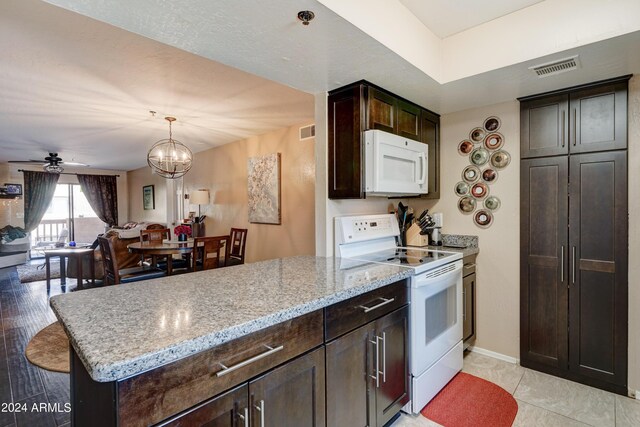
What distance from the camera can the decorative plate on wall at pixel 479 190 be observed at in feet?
8.95

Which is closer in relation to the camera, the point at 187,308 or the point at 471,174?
the point at 187,308

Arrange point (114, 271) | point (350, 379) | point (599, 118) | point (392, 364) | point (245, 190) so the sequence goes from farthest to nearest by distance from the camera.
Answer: point (245, 190), point (114, 271), point (599, 118), point (392, 364), point (350, 379)

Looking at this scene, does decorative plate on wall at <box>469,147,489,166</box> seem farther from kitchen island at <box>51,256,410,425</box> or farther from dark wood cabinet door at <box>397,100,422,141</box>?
kitchen island at <box>51,256,410,425</box>

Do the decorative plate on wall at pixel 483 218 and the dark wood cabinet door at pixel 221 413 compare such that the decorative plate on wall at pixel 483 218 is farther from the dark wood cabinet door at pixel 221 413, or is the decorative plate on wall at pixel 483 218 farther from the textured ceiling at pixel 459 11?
the dark wood cabinet door at pixel 221 413

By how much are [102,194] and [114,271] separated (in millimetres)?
6645

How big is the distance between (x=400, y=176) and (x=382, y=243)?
0.62 m

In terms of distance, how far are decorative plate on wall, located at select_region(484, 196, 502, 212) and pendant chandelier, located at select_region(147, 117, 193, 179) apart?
11.1 feet

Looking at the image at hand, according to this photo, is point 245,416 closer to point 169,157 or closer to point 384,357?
point 384,357

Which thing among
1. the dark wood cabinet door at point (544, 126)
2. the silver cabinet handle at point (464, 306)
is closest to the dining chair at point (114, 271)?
the silver cabinet handle at point (464, 306)

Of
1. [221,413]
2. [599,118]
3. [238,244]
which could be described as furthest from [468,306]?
[238,244]

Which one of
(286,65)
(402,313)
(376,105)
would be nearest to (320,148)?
(376,105)

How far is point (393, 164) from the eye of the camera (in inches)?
89.0

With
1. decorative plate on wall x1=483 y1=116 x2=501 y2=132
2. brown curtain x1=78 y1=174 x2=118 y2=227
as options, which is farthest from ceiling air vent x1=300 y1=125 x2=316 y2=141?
brown curtain x1=78 y1=174 x2=118 y2=227

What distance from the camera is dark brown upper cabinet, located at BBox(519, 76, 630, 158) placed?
2.12m
